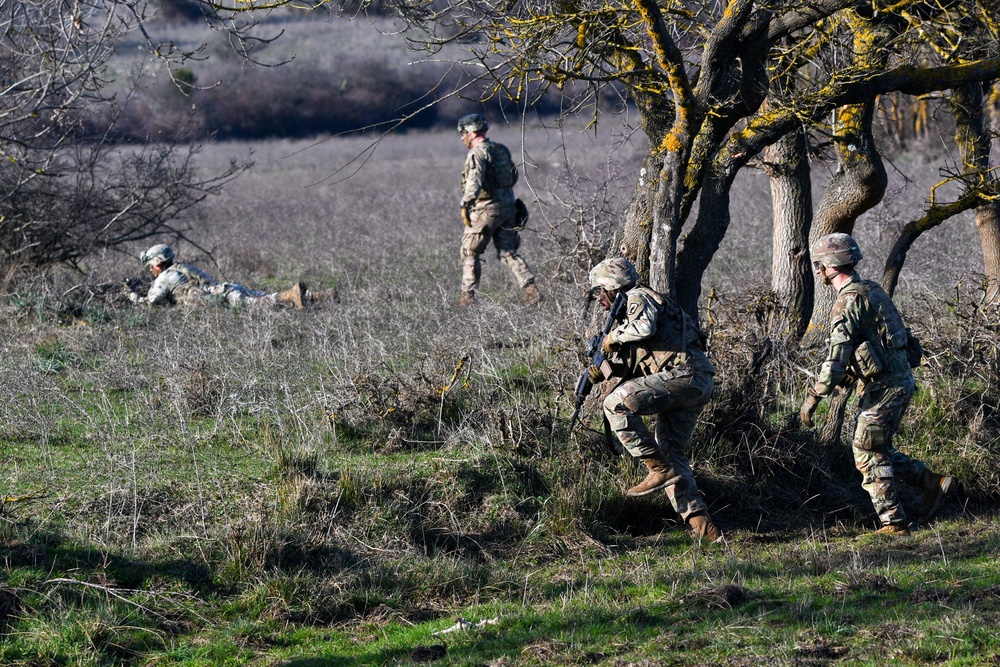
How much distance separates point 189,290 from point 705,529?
6250 millimetres

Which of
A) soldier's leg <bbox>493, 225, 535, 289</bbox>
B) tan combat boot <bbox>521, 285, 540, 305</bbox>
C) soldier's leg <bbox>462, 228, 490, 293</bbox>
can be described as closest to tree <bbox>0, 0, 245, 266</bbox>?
soldier's leg <bbox>462, 228, 490, 293</bbox>

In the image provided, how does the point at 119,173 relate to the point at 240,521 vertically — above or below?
above

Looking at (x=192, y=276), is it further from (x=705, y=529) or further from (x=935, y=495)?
(x=935, y=495)

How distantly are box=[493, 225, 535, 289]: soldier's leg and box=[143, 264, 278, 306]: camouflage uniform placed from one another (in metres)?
2.36

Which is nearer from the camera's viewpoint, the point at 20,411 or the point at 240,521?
the point at 240,521

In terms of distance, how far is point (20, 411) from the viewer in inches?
291

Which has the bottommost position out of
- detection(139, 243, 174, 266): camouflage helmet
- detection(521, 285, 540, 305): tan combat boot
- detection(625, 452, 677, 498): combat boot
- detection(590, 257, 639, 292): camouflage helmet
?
detection(625, 452, 677, 498): combat boot

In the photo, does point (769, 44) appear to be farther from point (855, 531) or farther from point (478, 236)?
point (478, 236)

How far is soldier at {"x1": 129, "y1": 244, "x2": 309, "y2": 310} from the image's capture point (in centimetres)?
1091

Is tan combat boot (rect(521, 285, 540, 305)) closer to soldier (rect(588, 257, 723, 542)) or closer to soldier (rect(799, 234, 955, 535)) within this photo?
soldier (rect(588, 257, 723, 542))

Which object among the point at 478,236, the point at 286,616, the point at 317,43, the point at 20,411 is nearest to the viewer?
the point at 286,616

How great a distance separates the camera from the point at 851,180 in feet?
27.5

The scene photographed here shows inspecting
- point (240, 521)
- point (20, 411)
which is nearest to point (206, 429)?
point (20, 411)

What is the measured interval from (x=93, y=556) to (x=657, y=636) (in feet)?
9.31
